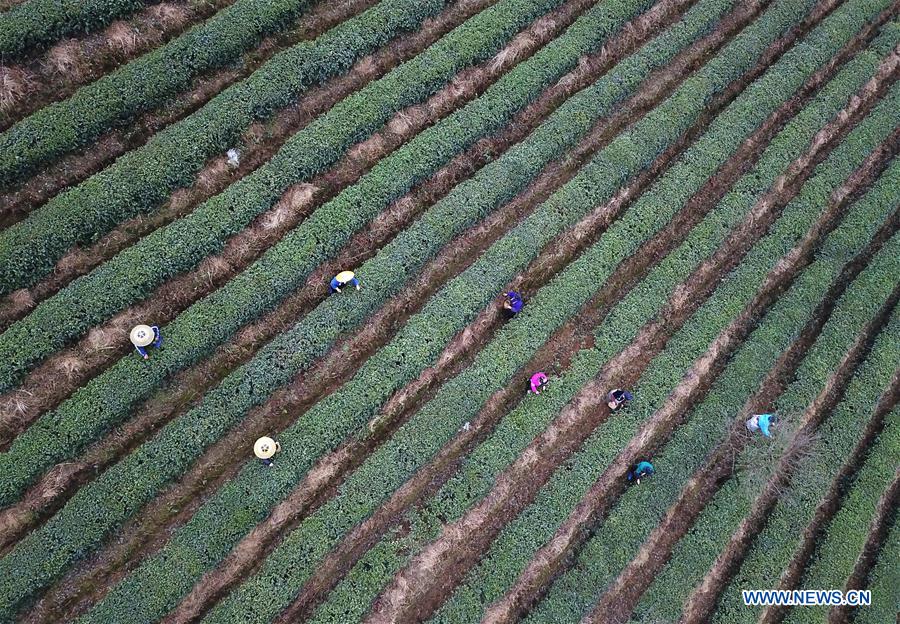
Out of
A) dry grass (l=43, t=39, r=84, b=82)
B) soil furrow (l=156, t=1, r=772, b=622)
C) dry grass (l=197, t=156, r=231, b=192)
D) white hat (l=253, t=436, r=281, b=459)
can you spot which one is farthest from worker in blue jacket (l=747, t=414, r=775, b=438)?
dry grass (l=43, t=39, r=84, b=82)

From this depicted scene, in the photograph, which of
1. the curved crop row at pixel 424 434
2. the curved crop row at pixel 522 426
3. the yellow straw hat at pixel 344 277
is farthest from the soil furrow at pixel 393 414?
the yellow straw hat at pixel 344 277

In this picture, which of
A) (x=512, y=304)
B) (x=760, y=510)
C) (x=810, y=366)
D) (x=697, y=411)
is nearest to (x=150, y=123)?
(x=512, y=304)

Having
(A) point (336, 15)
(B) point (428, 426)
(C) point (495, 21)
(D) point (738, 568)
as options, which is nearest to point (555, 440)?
(B) point (428, 426)

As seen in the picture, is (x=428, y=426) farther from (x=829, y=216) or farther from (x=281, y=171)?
(x=829, y=216)

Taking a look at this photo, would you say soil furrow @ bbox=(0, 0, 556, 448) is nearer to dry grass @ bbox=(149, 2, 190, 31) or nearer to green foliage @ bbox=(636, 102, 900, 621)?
dry grass @ bbox=(149, 2, 190, 31)

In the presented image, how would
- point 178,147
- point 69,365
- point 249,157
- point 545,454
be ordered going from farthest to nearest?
1. point 545,454
2. point 249,157
3. point 178,147
4. point 69,365

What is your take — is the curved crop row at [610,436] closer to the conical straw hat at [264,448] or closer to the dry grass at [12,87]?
the conical straw hat at [264,448]

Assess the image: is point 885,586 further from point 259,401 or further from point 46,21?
point 46,21
